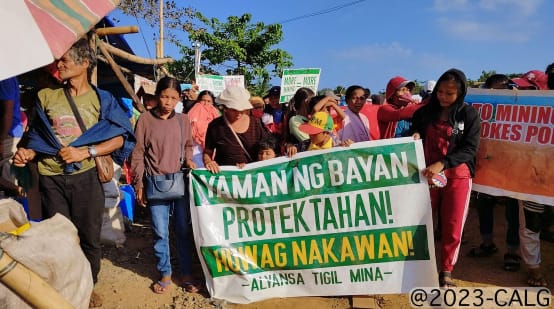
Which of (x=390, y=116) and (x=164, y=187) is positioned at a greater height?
(x=390, y=116)

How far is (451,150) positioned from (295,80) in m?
5.01

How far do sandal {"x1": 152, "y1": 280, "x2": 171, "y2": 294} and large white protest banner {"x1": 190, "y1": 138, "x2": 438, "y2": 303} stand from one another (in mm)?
457

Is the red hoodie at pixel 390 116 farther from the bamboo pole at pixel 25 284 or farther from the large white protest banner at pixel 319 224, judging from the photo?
the bamboo pole at pixel 25 284

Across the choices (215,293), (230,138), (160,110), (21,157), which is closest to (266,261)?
(215,293)

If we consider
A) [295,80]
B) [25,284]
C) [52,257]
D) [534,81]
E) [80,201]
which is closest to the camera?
[25,284]

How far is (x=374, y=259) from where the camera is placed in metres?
3.19

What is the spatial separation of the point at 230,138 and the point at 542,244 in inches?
159

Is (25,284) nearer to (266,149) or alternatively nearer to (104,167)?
(104,167)

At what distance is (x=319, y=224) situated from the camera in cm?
324

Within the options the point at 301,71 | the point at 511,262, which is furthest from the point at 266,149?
the point at 301,71

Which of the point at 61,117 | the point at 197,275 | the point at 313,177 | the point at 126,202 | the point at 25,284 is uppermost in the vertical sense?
the point at 61,117

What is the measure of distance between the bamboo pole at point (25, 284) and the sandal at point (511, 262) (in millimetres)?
4094

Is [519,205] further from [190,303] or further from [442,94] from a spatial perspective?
[190,303]

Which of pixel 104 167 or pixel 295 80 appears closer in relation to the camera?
pixel 104 167
